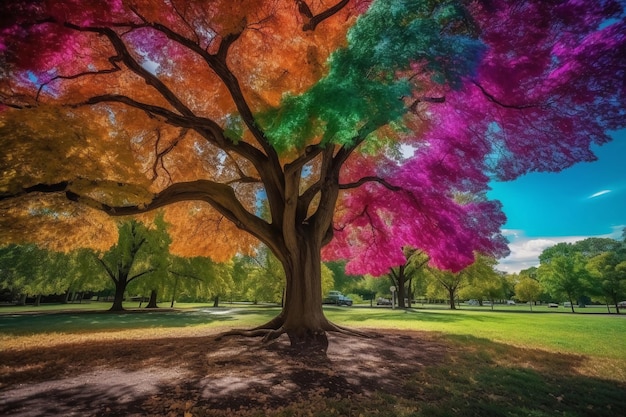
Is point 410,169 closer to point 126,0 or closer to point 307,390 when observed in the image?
point 307,390

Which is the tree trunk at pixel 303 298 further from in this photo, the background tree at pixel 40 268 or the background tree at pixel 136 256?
the background tree at pixel 40 268

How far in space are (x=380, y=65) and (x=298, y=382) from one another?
17.8ft

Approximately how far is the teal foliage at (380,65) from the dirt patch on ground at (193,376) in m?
4.05

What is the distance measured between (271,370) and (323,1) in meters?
9.40

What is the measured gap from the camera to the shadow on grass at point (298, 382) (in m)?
3.96

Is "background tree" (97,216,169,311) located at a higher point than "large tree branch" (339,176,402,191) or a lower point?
lower

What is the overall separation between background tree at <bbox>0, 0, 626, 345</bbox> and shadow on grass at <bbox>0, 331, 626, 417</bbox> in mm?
2662

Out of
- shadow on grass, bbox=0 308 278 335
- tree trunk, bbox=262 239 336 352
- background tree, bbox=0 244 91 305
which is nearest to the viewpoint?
tree trunk, bbox=262 239 336 352

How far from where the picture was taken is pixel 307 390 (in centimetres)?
461

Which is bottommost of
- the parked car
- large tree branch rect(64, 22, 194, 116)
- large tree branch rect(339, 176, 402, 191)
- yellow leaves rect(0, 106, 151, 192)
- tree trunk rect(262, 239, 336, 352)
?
the parked car

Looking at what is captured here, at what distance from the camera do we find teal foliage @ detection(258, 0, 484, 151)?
16.2 feet

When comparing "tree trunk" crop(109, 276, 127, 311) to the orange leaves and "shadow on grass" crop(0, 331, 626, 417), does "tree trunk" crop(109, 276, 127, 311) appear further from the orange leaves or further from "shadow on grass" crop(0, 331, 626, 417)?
"shadow on grass" crop(0, 331, 626, 417)

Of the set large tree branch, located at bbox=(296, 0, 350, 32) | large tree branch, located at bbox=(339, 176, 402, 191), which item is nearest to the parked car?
large tree branch, located at bbox=(339, 176, 402, 191)

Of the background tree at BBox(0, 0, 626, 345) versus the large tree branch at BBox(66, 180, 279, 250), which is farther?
the large tree branch at BBox(66, 180, 279, 250)
